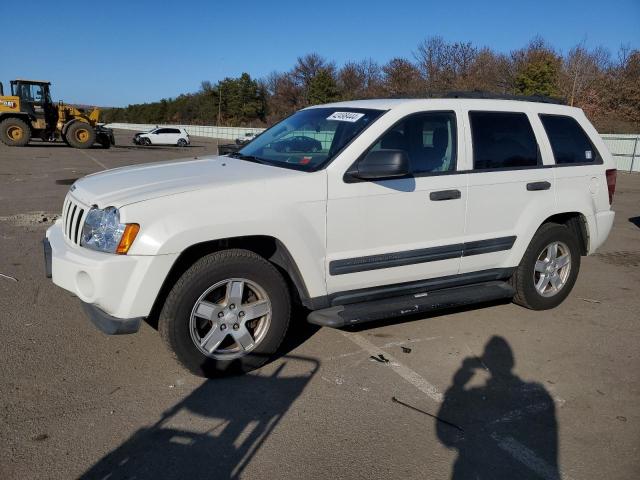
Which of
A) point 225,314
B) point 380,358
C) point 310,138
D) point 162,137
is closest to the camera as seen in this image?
point 225,314

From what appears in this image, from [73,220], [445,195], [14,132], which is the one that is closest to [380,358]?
[445,195]

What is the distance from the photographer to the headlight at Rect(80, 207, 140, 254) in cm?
329

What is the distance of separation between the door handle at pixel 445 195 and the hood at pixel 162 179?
1.09m

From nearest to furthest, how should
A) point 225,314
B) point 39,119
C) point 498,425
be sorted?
point 498,425 → point 225,314 → point 39,119

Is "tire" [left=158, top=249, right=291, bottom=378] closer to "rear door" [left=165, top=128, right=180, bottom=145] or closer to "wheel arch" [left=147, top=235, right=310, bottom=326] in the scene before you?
"wheel arch" [left=147, top=235, right=310, bottom=326]

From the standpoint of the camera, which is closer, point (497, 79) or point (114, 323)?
point (114, 323)

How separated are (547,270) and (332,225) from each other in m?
2.47

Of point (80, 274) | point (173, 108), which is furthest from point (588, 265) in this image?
point (173, 108)

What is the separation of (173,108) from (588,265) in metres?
83.9

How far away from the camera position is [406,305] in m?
4.18

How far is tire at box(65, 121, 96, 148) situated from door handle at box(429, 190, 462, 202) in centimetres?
2516

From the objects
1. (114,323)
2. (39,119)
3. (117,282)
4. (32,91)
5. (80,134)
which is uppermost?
(32,91)

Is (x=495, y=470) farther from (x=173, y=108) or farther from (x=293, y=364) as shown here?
(x=173, y=108)

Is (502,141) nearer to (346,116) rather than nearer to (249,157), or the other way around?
(346,116)
